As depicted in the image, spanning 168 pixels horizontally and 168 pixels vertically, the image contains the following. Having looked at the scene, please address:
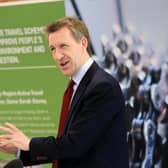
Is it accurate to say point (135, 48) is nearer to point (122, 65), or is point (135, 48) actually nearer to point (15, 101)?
point (122, 65)

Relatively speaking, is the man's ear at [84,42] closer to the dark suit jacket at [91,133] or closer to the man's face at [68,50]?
the man's face at [68,50]

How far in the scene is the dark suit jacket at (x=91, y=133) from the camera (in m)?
1.61

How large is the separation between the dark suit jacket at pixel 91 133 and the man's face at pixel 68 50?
0.06 meters

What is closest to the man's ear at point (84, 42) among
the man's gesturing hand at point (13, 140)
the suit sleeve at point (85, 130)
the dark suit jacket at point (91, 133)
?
the dark suit jacket at point (91, 133)

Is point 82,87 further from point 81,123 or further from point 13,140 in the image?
point 13,140

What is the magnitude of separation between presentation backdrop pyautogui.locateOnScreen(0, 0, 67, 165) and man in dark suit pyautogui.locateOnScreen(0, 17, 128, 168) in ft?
4.33

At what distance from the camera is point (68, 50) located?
171cm

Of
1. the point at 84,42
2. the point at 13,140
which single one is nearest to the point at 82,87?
the point at 84,42

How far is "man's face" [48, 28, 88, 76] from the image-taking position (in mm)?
1697

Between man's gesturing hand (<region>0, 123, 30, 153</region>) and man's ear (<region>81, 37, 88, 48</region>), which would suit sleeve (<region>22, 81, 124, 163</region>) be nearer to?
man's gesturing hand (<region>0, 123, 30, 153</region>)

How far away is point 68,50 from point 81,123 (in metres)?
0.31

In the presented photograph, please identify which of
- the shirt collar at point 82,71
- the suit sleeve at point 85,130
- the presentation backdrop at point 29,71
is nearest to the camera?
the suit sleeve at point 85,130

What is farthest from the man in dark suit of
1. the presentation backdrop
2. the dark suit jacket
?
the presentation backdrop

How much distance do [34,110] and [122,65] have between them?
2.89 ft
